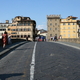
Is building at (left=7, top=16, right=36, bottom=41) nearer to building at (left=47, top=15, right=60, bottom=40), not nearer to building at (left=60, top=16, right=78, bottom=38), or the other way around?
building at (left=47, top=15, right=60, bottom=40)

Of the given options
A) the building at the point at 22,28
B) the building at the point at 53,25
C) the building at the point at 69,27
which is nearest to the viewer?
the building at the point at 22,28

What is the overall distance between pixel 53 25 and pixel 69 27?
1063 centimetres

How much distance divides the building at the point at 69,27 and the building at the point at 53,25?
273 cm

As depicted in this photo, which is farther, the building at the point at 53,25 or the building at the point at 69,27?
the building at the point at 69,27

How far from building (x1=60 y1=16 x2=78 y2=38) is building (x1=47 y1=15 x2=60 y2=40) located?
8.95ft

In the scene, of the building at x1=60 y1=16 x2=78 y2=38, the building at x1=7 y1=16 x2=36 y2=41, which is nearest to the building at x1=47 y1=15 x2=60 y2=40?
the building at x1=60 y1=16 x2=78 y2=38

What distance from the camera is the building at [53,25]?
130 meters

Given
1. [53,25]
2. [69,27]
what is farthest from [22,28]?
[69,27]

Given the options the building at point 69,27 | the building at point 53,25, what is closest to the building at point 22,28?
the building at point 53,25

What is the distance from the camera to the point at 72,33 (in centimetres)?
13275

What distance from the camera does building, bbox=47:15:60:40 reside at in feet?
427

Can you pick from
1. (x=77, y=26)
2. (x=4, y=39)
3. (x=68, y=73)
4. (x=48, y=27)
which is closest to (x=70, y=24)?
(x=77, y=26)

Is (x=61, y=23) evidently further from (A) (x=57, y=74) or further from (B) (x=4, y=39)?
(A) (x=57, y=74)

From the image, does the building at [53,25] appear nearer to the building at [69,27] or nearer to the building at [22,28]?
the building at [69,27]
